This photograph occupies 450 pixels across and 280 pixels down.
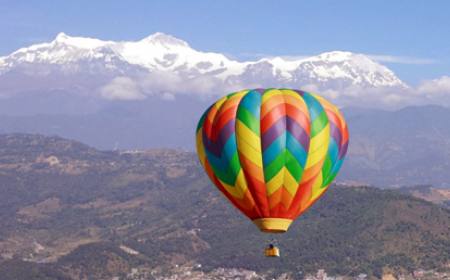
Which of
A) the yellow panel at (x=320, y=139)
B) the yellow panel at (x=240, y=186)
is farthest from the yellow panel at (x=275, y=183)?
the yellow panel at (x=320, y=139)

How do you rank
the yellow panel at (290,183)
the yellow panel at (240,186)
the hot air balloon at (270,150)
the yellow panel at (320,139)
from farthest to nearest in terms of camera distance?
the yellow panel at (320,139), the yellow panel at (240,186), the yellow panel at (290,183), the hot air balloon at (270,150)

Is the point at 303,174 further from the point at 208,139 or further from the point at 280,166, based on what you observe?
the point at 208,139

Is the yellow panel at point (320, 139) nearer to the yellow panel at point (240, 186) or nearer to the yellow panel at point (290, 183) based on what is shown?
the yellow panel at point (290, 183)

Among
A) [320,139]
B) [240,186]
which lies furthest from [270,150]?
[320,139]

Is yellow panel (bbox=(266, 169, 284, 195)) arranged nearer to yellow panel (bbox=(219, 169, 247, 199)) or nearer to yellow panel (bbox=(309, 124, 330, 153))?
yellow panel (bbox=(219, 169, 247, 199))

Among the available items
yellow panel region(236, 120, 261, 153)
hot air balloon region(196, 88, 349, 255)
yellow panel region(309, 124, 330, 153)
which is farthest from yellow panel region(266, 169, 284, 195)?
yellow panel region(309, 124, 330, 153)

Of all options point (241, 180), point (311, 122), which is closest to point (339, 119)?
point (311, 122)

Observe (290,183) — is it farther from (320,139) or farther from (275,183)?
(320,139)

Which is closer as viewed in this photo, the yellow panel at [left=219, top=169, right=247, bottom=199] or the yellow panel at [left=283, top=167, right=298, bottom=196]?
the yellow panel at [left=283, top=167, right=298, bottom=196]
